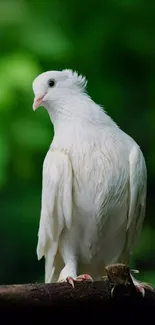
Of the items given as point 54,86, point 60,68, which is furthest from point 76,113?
point 60,68

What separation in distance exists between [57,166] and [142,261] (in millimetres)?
1196

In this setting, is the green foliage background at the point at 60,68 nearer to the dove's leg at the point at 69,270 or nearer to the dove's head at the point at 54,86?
the dove's head at the point at 54,86

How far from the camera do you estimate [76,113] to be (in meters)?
3.12

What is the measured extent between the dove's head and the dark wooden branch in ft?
2.76

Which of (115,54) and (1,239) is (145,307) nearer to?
(1,239)

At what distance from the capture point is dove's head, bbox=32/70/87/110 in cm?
309

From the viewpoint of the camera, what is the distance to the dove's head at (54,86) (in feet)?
10.1

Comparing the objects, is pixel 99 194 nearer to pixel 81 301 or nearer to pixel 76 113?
pixel 76 113

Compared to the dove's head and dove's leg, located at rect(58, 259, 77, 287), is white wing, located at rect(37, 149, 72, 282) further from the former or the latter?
the dove's head

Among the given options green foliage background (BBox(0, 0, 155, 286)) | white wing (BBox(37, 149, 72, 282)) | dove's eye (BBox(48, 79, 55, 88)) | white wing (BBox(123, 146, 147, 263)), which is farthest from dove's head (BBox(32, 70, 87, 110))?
green foliage background (BBox(0, 0, 155, 286))

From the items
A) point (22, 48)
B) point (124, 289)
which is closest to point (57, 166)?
point (124, 289)

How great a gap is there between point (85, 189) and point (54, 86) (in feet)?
1.35

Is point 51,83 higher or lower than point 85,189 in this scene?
higher

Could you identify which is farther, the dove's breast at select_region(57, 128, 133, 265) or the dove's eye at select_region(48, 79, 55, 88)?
the dove's eye at select_region(48, 79, 55, 88)
